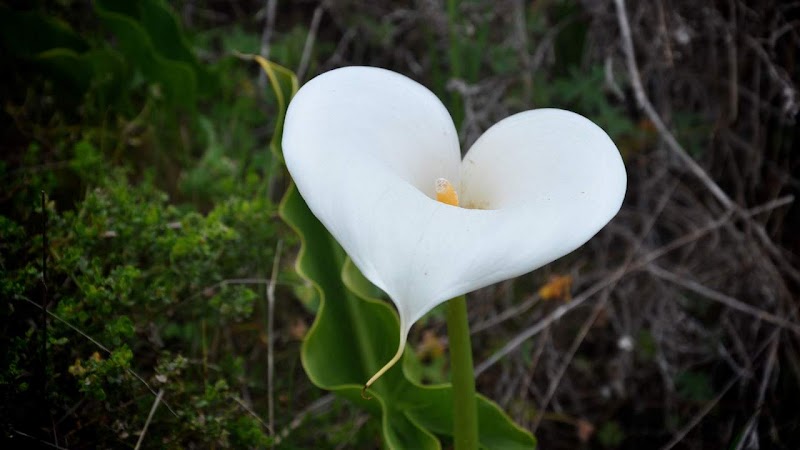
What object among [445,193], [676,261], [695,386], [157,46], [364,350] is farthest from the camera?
[676,261]

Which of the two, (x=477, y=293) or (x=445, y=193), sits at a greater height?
(x=445, y=193)

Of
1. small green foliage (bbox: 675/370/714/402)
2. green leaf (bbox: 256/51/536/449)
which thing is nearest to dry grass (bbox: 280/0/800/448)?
small green foliage (bbox: 675/370/714/402)

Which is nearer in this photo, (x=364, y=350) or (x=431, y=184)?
(x=431, y=184)

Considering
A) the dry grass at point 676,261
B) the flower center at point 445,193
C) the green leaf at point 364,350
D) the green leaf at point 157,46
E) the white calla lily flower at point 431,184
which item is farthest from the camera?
the green leaf at point 157,46

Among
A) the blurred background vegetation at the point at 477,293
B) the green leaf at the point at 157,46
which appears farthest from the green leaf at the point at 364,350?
the green leaf at the point at 157,46

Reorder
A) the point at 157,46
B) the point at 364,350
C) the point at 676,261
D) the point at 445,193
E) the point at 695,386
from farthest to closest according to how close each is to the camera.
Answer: the point at 676,261 < the point at 157,46 < the point at 695,386 < the point at 364,350 < the point at 445,193

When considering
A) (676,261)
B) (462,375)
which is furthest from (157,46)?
(676,261)

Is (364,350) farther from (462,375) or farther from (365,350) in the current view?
(462,375)

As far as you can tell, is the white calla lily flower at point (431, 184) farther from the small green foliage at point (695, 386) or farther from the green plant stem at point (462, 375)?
the small green foliage at point (695, 386)

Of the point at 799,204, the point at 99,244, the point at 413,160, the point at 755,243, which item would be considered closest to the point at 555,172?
the point at 413,160
